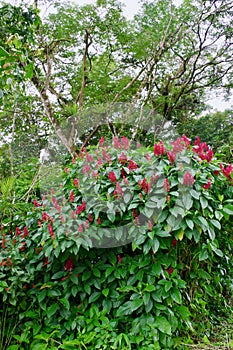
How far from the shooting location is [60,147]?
3.98 meters

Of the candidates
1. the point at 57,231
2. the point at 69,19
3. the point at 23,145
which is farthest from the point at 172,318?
the point at 69,19

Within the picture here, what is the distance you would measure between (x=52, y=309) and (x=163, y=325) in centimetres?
59

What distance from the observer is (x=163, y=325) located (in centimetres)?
158

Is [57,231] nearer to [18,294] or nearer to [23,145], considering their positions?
[18,294]

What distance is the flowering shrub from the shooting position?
5.28 ft

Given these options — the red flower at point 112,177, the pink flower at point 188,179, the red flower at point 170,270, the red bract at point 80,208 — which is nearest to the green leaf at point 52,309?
the red bract at point 80,208

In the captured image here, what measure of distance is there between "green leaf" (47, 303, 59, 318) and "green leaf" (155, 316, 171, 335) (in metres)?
0.54

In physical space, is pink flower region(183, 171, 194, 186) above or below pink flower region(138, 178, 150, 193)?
above

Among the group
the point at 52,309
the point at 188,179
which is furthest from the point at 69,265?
the point at 188,179

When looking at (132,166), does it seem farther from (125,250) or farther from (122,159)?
(125,250)

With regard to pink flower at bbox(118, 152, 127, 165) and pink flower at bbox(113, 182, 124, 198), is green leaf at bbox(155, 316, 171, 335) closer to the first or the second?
pink flower at bbox(113, 182, 124, 198)

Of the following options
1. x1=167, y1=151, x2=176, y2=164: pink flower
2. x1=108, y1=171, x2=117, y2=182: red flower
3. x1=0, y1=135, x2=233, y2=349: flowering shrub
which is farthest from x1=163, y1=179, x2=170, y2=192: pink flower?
x1=108, y1=171, x2=117, y2=182: red flower

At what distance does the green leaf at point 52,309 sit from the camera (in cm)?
172

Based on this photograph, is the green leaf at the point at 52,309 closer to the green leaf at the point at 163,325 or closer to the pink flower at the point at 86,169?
the green leaf at the point at 163,325
